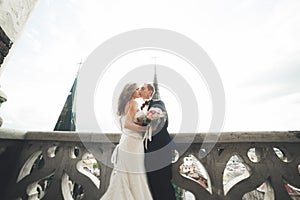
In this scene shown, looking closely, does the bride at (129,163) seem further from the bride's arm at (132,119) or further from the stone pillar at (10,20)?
the stone pillar at (10,20)

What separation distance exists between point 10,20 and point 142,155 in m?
1.75

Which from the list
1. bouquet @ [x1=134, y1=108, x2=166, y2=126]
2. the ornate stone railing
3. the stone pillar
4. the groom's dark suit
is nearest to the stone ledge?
the ornate stone railing

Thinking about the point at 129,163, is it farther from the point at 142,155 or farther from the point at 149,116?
the point at 149,116

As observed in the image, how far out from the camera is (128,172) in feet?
4.67

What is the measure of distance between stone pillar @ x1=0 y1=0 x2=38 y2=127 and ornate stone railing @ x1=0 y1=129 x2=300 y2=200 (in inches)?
22.4

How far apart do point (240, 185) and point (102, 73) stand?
205 cm

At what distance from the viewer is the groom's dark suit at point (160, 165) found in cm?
137

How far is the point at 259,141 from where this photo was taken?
1435 millimetres

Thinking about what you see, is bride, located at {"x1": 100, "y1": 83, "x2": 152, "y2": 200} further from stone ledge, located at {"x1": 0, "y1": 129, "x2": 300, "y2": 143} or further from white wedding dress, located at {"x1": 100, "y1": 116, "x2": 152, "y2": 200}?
stone ledge, located at {"x1": 0, "y1": 129, "x2": 300, "y2": 143}

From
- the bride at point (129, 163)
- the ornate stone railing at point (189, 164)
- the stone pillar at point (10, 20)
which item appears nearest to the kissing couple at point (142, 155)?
the bride at point (129, 163)

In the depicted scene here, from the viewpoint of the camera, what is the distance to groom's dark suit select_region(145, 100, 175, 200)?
1.37m

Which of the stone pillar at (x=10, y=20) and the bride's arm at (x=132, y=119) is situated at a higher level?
the stone pillar at (x=10, y=20)

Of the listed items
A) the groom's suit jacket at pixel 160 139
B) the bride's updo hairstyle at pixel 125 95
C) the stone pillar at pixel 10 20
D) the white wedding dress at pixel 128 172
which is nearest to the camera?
the stone pillar at pixel 10 20

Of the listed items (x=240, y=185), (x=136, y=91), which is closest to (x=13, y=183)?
(x=136, y=91)
